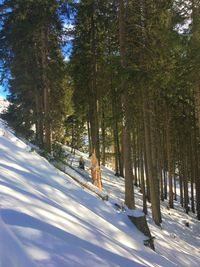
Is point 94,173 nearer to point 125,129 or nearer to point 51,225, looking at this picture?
point 125,129

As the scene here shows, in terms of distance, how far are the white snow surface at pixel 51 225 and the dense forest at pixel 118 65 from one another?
4.72 m

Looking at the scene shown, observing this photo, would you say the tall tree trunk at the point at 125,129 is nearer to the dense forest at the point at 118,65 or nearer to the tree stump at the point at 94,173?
the dense forest at the point at 118,65

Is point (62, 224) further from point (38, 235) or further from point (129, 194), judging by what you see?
point (129, 194)

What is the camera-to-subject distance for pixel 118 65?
14219 mm

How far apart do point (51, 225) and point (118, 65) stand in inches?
367

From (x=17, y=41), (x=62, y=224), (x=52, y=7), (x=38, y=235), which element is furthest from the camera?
(x=17, y=41)

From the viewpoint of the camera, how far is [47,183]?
9.02 metres

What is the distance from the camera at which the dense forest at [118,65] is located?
14789mm

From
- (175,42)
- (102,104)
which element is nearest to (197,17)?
(175,42)

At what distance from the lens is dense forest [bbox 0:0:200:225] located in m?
14.8

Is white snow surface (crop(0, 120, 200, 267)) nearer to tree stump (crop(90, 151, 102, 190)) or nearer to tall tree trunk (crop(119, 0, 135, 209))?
tall tree trunk (crop(119, 0, 135, 209))

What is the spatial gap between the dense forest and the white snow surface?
4718 millimetres

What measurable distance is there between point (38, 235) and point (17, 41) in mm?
17363

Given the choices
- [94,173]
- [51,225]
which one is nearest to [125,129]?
[94,173]
